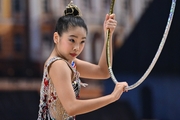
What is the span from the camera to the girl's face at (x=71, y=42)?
223cm

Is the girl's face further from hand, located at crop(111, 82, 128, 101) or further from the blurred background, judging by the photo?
Answer: the blurred background

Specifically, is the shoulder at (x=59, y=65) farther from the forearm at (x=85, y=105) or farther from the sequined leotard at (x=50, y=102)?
the forearm at (x=85, y=105)

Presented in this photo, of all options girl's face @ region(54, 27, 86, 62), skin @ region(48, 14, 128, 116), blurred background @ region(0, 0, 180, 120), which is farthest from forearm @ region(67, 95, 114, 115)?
blurred background @ region(0, 0, 180, 120)

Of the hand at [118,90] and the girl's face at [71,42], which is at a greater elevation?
the girl's face at [71,42]

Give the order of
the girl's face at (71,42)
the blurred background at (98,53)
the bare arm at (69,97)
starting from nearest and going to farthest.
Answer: the bare arm at (69,97), the girl's face at (71,42), the blurred background at (98,53)

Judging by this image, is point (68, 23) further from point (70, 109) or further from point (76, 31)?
point (70, 109)

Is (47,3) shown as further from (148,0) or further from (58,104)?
(58,104)

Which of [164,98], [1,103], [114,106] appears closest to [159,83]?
[164,98]

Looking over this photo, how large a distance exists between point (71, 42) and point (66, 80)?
19cm

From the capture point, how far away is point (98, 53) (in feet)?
20.7

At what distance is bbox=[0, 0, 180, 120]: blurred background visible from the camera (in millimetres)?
5984

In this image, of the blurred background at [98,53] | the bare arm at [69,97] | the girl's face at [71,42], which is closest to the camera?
the bare arm at [69,97]

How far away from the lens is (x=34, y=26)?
610 cm

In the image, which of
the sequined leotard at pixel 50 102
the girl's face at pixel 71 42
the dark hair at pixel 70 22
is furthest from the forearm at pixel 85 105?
the dark hair at pixel 70 22
